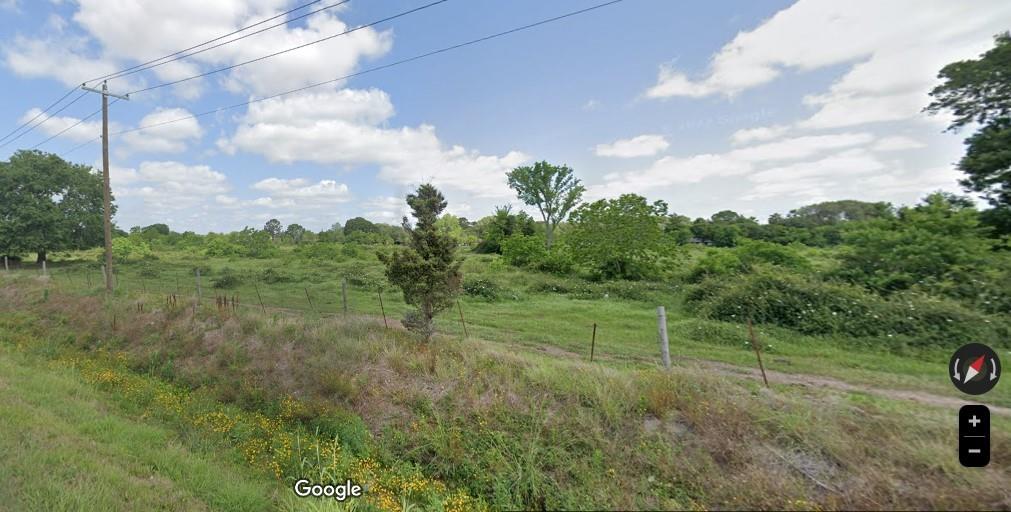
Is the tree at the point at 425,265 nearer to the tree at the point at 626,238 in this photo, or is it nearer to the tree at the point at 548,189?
the tree at the point at 626,238

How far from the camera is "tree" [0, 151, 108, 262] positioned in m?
33.8

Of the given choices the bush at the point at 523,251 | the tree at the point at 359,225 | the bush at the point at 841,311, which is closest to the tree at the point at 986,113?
the bush at the point at 841,311

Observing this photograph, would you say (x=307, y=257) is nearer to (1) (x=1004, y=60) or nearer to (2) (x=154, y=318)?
(2) (x=154, y=318)

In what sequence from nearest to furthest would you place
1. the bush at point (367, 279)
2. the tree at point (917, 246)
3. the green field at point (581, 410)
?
the green field at point (581, 410) → the tree at point (917, 246) → the bush at point (367, 279)

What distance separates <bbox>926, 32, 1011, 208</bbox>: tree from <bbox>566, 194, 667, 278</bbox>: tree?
36.4 feet

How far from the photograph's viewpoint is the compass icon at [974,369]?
2.70 metres

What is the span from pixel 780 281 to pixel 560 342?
7675 mm

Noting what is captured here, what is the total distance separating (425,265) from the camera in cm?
747

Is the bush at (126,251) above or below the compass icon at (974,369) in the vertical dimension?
above

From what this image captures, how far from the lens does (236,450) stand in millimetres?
5719

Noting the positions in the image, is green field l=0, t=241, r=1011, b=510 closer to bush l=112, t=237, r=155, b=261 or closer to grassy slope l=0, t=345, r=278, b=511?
grassy slope l=0, t=345, r=278, b=511

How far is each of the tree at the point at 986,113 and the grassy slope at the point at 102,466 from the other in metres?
21.5

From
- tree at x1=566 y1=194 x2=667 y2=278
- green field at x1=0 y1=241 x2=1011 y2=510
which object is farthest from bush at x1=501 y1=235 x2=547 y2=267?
green field at x1=0 y1=241 x2=1011 y2=510

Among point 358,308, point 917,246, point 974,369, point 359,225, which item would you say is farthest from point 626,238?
point 359,225
